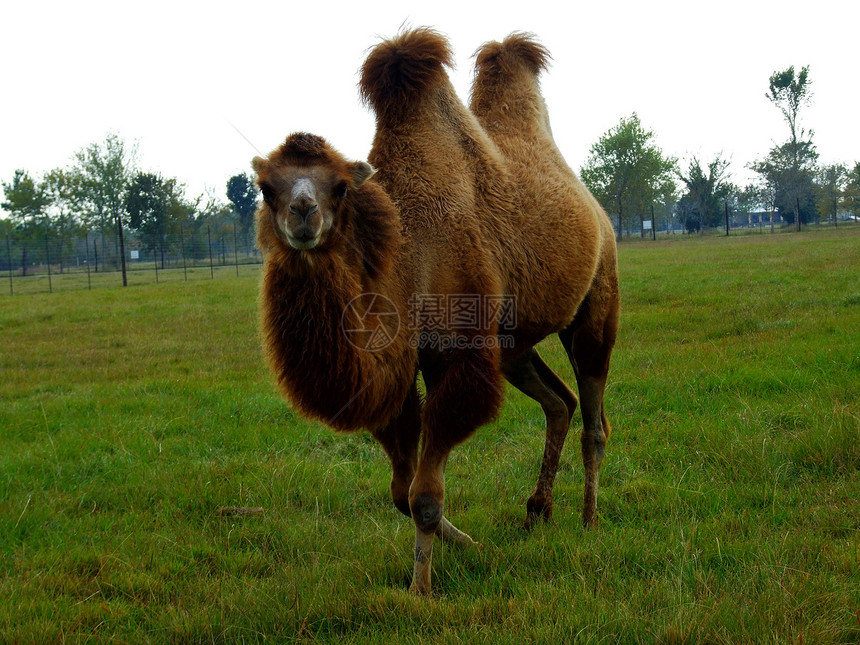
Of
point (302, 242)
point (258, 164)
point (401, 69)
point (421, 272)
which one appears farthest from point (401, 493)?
point (401, 69)

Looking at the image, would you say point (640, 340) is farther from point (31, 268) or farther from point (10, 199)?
point (10, 199)

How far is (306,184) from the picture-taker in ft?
→ 9.98

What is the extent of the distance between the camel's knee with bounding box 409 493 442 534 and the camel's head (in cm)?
136

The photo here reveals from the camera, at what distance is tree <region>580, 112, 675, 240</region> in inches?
2359

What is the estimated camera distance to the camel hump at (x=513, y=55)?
5180 millimetres

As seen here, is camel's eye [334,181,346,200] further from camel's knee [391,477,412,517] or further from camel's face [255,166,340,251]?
camel's knee [391,477,412,517]

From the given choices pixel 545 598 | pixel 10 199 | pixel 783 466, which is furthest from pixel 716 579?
pixel 10 199

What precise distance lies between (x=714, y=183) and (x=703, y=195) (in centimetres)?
155

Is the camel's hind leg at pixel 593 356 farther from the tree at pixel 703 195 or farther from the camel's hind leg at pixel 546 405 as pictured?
the tree at pixel 703 195

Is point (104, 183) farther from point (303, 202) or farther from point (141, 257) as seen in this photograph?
point (303, 202)

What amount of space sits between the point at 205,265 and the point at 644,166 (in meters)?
Answer: 39.3

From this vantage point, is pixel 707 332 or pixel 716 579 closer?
pixel 716 579

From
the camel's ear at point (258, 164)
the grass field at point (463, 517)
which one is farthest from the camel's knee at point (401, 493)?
the camel's ear at point (258, 164)

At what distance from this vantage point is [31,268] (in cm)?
4091
